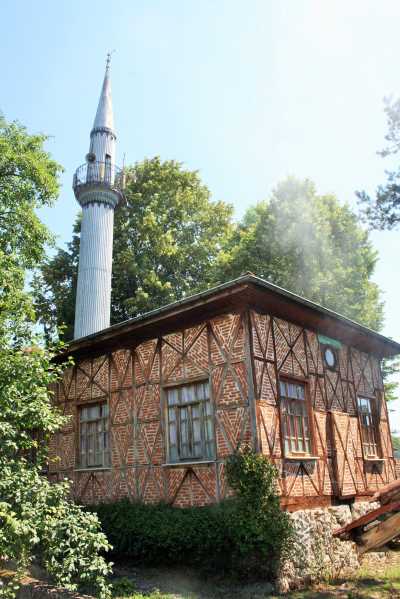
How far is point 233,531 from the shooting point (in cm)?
852

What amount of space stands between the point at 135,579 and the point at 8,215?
33.6ft

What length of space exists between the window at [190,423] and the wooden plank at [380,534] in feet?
12.2

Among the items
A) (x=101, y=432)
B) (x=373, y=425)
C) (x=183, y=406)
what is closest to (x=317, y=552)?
(x=183, y=406)

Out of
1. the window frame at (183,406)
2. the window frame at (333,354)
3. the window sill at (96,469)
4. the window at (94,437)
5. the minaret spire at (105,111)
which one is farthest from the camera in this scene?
the minaret spire at (105,111)

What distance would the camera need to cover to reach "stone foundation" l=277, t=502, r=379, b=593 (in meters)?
8.84

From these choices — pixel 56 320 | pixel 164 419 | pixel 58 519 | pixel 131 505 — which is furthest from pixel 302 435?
pixel 56 320

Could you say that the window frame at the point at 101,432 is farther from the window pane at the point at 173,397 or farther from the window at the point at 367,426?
the window at the point at 367,426

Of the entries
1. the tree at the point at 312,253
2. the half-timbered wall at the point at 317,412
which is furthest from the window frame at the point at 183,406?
the tree at the point at 312,253

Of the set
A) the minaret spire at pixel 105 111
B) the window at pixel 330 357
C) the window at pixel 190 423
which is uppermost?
the minaret spire at pixel 105 111

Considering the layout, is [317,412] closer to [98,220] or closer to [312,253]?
[312,253]

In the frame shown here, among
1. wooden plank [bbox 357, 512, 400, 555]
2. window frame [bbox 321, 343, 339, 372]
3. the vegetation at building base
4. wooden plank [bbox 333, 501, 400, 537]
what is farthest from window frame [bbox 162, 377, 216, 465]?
wooden plank [bbox 357, 512, 400, 555]

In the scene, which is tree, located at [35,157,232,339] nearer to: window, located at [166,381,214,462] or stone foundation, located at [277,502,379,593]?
window, located at [166,381,214,462]

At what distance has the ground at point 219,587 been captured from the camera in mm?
8320

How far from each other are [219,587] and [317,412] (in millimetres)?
4018
